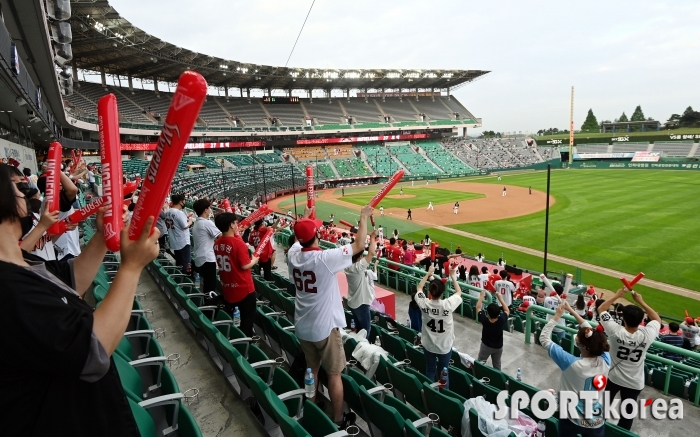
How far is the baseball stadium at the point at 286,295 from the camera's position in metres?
1.42

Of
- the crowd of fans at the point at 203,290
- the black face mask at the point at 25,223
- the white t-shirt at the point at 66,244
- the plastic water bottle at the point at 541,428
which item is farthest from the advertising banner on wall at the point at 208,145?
the plastic water bottle at the point at 541,428

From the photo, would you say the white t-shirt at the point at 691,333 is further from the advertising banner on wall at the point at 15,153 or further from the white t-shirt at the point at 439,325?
the advertising banner on wall at the point at 15,153

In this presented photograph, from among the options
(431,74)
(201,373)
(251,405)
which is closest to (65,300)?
(251,405)

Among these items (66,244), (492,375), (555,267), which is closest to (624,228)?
(555,267)

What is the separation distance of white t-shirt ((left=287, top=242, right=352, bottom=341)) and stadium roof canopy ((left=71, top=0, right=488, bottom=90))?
3318cm

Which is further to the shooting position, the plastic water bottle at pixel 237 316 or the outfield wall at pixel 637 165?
the outfield wall at pixel 637 165

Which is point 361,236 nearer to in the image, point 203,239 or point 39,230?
point 39,230

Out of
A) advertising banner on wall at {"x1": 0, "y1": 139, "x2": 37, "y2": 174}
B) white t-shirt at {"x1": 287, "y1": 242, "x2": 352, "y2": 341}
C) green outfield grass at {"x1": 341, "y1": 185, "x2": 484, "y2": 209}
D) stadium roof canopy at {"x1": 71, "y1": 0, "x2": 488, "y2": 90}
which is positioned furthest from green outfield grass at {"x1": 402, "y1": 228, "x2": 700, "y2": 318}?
stadium roof canopy at {"x1": 71, "y1": 0, "x2": 488, "y2": 90}

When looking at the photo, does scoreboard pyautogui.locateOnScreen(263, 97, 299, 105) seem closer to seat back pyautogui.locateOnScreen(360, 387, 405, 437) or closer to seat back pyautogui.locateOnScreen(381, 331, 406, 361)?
seat back pyautogui.locateOnScreen(381, 331, 406, 361)

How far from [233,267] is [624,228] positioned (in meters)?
25.1

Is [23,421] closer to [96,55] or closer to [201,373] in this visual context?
[201,373]

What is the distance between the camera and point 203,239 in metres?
6.25

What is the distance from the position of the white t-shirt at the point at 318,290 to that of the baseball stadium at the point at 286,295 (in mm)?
28

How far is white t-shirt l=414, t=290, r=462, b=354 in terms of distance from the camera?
16.7 feet
